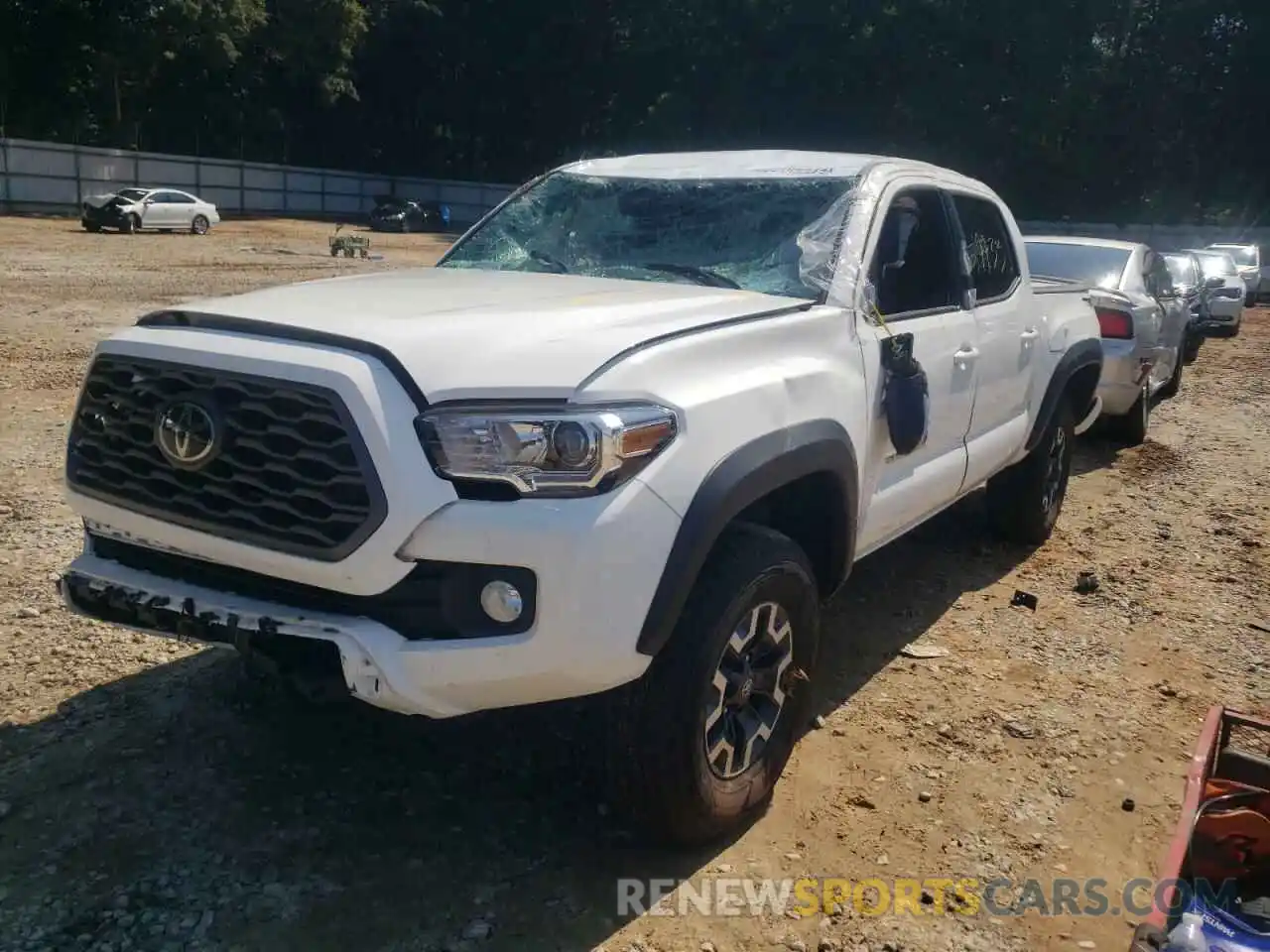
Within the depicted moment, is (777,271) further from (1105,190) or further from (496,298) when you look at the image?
(1105,190)

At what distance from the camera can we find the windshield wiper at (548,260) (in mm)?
4289

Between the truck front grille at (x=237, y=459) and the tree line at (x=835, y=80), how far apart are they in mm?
45577

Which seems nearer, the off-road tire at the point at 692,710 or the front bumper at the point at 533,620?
the front bumper at the point at 533,620

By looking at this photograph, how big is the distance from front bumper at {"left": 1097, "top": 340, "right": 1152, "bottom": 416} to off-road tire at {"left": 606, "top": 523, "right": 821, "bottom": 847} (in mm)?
6049

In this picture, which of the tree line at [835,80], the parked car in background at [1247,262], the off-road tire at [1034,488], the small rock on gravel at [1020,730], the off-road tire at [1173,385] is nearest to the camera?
the small rock on gravel at [1020,730]

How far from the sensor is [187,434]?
9.53 ft

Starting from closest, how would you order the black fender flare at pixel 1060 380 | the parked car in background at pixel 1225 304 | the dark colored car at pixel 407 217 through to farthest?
the black fender flare at pixel 1060 380 → the parked car in background at pixel 1225 304 → the dark colored car at pixel 407 217

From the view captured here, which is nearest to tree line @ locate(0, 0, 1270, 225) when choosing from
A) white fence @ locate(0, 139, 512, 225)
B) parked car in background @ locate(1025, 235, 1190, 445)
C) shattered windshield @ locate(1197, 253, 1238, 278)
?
white fence @ locate(0, 139, 512, 225)

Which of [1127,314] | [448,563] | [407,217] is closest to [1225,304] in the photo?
[1127,314]

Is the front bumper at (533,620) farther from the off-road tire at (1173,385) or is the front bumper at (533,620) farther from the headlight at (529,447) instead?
the off-road tire at (1173,385)

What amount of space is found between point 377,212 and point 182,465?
46262 mm

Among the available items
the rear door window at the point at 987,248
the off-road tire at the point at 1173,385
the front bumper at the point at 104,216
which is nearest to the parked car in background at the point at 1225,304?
the off-road tire at the point at 1173,385

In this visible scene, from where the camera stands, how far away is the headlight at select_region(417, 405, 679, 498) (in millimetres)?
2699

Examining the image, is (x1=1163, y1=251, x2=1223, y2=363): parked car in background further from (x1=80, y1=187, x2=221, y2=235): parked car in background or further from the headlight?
(x1=80, y1=187, x2=221, y2=235): parked car in background
